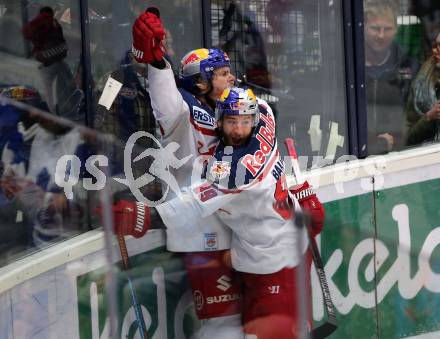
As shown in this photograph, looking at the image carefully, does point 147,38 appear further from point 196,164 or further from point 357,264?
point 357,264

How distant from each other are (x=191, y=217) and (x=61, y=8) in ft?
3.04

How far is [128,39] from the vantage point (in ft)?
14.1

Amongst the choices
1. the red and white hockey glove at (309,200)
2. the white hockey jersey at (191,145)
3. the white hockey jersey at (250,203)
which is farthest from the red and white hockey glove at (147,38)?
the red and white hockey glove at (309,200)

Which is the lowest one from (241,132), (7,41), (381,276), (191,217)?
(381,276)

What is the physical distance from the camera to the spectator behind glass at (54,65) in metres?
3.96

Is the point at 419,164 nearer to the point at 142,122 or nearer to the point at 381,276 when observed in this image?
the point at 381,276

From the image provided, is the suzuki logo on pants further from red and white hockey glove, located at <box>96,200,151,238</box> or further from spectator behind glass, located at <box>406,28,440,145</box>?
spectator behind glass, located at <box>406,28,440,145</box>

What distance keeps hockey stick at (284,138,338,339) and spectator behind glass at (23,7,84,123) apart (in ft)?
3.64

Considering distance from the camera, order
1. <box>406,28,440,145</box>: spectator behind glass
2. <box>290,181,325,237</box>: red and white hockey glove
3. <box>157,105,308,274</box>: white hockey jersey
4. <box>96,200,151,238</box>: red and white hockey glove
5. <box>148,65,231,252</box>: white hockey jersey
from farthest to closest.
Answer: <box>406,28,440,145</box>: spectator behind glass
<box>290,181,325,237</box>: red and white hockey glove
<box>148,65,231,252</box>: white hockey jersey
<box>157,105,308,274</box>: white hockey jersey
<box>96,200,151,238</box>: red and white hockey glove

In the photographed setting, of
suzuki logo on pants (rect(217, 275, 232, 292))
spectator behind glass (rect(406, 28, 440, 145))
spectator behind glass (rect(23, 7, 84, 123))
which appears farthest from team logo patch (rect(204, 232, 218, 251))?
spectator behind glass (rect(406, 28, 440, 145))

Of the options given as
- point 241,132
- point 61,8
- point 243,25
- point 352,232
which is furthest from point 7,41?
point 352,232

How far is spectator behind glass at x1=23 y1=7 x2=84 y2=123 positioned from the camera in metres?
3.96

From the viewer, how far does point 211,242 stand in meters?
4.35

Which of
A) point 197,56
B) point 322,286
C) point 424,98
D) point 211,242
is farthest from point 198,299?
point 424,98
